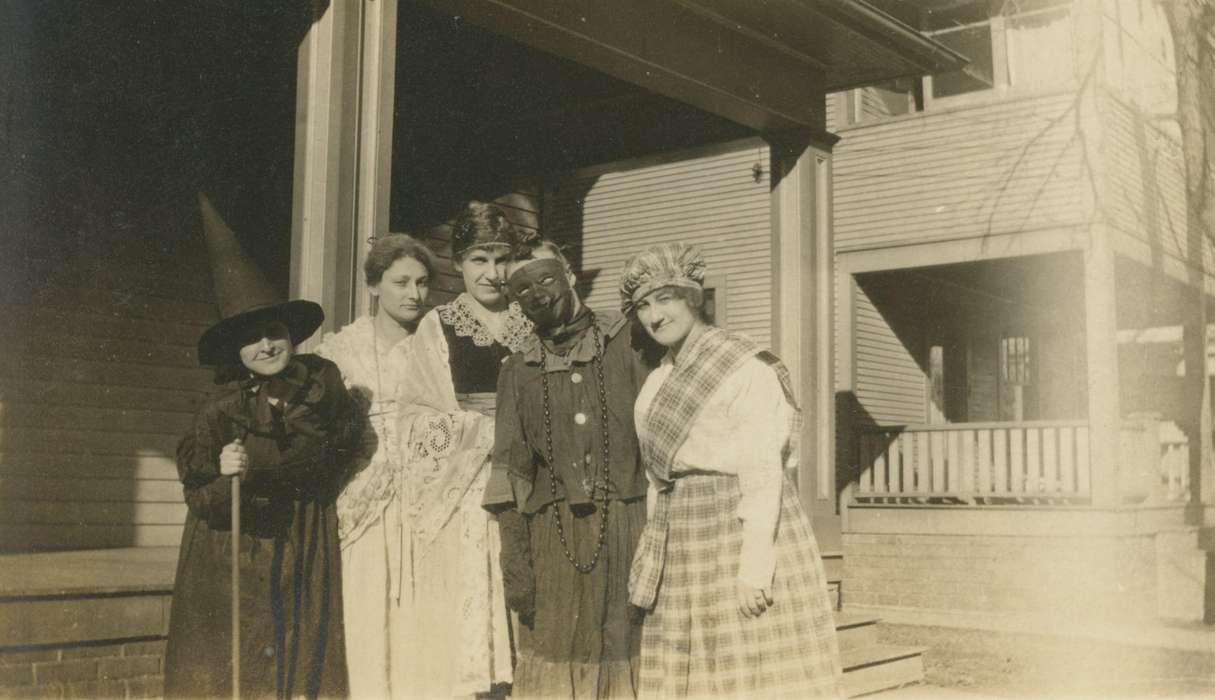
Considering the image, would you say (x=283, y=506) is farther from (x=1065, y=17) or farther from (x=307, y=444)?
(x=1065, y=17)

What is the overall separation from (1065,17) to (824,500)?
9.93 metres

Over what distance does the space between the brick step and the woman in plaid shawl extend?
2.82 meters

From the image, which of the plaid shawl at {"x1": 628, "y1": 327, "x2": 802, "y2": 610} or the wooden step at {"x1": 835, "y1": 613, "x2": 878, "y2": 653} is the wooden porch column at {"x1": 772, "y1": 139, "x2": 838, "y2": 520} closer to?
the wooden step at {"x1": 835, "y1": 613, "x2": 878, "y2": 653}

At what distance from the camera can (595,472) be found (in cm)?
397

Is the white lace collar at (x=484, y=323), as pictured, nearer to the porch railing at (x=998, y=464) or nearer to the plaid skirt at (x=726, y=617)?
the plaid skirt at (x=726, y=617)

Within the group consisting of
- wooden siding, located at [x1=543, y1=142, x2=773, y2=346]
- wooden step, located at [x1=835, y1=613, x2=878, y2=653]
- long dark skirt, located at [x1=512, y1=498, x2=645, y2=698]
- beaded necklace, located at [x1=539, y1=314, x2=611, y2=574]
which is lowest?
wooden step, located at [x1=835, y1=613, x2=878, y2=653]

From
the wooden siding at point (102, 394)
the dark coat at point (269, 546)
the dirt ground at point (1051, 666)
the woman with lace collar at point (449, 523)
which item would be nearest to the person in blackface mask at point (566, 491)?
the woman with lace collar at point (449, 523)

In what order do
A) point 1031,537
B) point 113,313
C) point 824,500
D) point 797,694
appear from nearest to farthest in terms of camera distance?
1. point 797,694
2. point 113,313
3. point 824,500
4. point 1031,537

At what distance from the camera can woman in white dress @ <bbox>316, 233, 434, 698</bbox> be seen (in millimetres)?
4109

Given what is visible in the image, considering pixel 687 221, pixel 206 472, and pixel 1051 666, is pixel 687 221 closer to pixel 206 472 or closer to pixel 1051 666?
pixel 1051 666

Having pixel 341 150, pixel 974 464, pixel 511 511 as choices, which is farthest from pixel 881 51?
pixel 974 464

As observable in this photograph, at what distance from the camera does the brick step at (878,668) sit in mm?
6492

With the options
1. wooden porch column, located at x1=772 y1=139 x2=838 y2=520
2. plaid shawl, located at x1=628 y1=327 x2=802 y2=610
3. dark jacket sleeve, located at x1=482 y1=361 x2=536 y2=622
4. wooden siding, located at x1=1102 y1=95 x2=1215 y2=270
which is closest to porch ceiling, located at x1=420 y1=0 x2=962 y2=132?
wooden porch column, located at x1=772 y1=139 x2=838 y2=520

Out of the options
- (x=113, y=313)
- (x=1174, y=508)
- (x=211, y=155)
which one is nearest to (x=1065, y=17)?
(x=1174, y=508)
